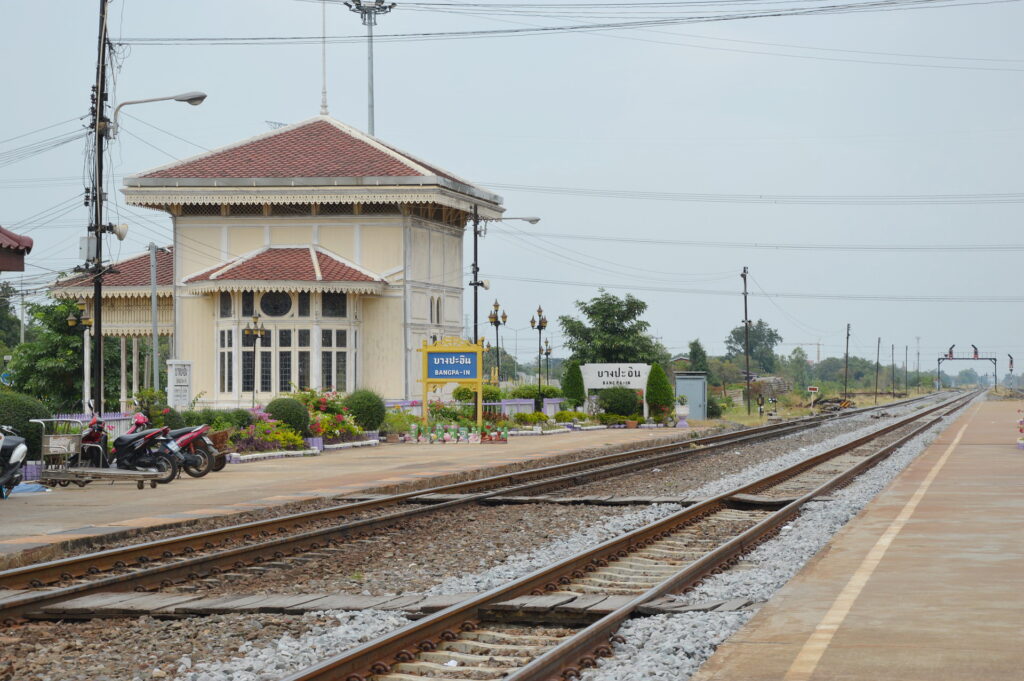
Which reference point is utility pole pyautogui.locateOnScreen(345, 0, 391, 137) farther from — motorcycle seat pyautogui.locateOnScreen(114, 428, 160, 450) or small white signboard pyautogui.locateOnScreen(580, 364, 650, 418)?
motorcycle seat pyautogui.locateOnScreen(114, 428, 160, 450)

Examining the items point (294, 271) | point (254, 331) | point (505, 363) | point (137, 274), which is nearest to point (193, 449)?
point (254, 331)

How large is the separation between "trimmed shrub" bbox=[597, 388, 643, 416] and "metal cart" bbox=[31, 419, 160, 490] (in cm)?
2929

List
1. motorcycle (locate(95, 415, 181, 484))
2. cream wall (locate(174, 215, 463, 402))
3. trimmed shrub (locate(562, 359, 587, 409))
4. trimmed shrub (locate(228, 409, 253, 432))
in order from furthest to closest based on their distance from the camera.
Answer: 1. trimmed shrub (locate(562, 359, 587, 409))
2. cream wall (locate(174, 215, 463, 402))
3. trimmed shrub (locate(228, 409, 253, 432))
4. motorcycle (locate(95, 415, 181, 484))

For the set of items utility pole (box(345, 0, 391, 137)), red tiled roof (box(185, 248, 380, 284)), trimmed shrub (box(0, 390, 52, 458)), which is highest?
utility pole (box(345, 0, 391, 137))

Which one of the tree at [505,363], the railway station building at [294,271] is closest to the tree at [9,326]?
the tree at [505,363]

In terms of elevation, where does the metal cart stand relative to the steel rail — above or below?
above

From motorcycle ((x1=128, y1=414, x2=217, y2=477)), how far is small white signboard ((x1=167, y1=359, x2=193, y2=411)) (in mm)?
6186

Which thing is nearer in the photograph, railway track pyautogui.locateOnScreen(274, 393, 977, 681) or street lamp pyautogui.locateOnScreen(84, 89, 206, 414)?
railway track pyautogui.locateOnScreen(274, 393, 977, 681)

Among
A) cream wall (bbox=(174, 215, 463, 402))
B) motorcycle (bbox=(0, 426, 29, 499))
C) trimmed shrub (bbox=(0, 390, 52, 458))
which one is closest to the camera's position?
motorcycle (bbox=(0, 426, 29, 499))

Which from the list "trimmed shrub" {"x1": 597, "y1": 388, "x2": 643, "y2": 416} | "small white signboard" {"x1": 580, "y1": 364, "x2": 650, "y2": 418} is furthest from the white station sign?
"trimmed shrub" {"x1": 597, "y1": 388, "x2": 643, "y2": 416}

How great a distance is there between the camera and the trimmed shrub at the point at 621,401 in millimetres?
48875

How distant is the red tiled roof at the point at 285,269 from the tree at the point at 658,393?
11896 millimetres

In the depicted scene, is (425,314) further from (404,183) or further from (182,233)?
(182,233)

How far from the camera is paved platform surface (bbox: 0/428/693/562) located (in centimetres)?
Answer: 1549
